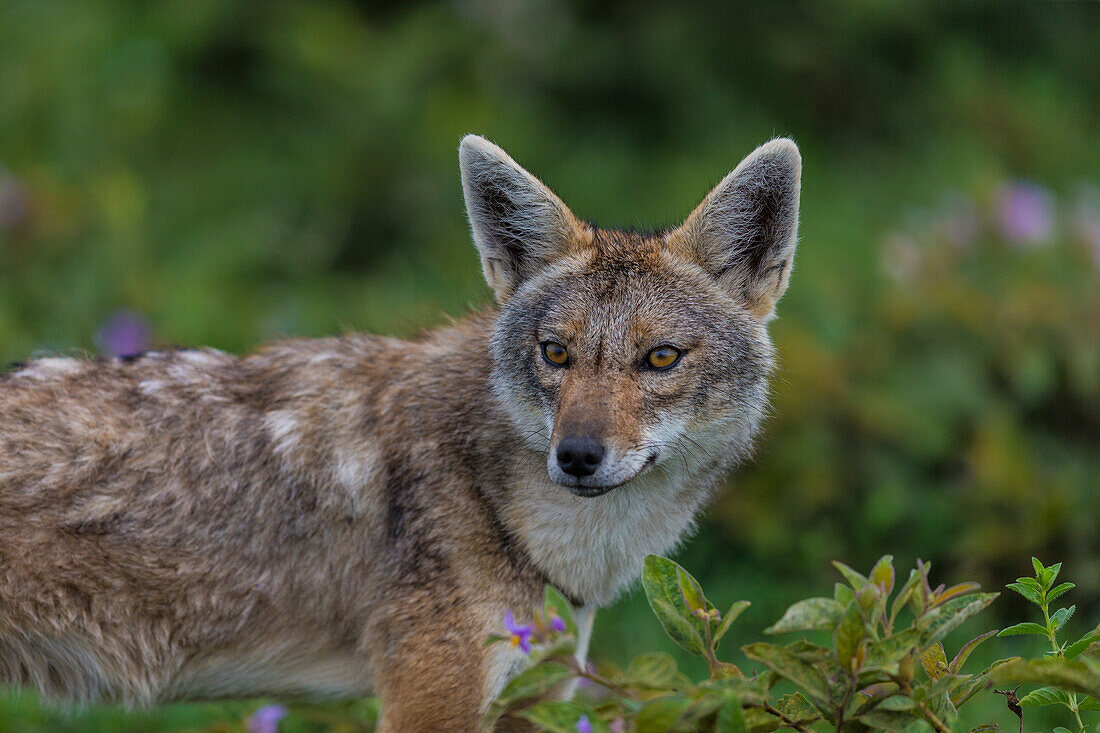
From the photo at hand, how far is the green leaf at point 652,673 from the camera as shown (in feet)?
9.09

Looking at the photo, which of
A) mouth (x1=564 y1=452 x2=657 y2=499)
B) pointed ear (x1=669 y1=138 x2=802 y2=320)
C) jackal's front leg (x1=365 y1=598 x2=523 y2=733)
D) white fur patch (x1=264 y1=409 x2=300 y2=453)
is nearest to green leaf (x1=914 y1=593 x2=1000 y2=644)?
mouth (x1=564 y1=452 x2=657 y2=499)

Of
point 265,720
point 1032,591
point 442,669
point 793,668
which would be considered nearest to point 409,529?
point 442,669

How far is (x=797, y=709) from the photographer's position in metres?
3.14

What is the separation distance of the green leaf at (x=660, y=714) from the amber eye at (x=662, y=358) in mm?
1535

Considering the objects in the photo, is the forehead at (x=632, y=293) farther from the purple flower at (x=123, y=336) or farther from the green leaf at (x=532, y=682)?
the purple flower at (x=123, y=336)

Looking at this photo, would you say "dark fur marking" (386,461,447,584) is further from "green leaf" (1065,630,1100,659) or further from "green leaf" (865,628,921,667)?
"green leaf" (1065,630,1100,659)

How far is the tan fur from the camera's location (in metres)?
3.96

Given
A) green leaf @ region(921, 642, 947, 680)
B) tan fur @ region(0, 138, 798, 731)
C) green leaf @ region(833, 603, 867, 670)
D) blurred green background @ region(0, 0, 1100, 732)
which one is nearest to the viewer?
green leaf @ region(833, 603, 867, 670)

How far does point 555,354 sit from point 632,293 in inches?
13.8

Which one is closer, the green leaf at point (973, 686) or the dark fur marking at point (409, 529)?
the green leaf at point (973, 686)

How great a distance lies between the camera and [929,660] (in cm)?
324

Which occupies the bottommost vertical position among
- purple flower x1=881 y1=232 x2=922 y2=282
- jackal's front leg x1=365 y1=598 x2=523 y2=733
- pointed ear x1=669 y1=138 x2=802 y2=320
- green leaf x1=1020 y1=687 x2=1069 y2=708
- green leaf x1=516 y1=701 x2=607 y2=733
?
jackal's front leg x1=365 y1=598 x2=523 y2=733

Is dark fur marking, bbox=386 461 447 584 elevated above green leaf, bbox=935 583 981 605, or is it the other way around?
green leaf, bbox=935 583 981 605

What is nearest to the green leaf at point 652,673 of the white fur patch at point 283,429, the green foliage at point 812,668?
the green foliage at point 812,668
